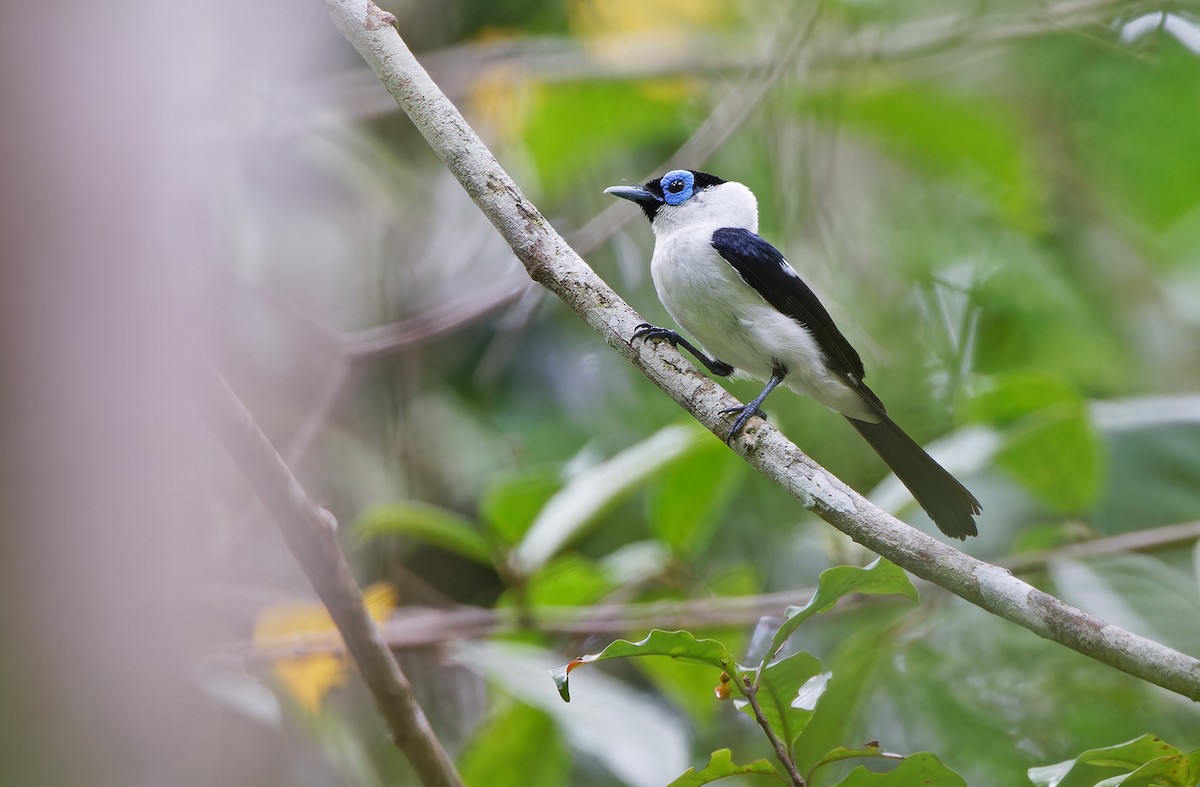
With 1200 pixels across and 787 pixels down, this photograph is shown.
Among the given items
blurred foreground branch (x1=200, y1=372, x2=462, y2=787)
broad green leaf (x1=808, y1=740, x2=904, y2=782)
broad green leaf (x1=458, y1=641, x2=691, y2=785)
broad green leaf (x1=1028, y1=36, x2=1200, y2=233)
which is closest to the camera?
broad green leaf (x1=808, y1=740, x2=904, y2=782)

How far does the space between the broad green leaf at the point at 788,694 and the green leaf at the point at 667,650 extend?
0.10 metres

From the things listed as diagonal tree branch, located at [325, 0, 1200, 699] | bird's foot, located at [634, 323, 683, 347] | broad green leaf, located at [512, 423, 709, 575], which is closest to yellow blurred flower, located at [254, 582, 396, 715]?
broad green leaf, located at [512, 423, 709, 575]

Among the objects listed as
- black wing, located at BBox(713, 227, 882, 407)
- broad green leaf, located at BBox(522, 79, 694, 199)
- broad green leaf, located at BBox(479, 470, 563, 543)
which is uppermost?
broad green leaf, located at BBox(522, 79, 694, 199)

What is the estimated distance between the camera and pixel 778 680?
1.69 meters

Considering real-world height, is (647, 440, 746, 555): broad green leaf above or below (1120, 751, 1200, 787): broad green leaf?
below

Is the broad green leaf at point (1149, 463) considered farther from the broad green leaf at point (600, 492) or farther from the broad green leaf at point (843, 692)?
the broad green leaf at point (600, 492)

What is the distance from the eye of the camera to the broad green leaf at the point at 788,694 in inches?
66.3

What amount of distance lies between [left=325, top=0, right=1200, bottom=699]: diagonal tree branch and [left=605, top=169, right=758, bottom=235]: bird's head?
116 centimetres

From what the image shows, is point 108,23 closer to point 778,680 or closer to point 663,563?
point 778,680

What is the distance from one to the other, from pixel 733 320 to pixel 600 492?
0.61 metres

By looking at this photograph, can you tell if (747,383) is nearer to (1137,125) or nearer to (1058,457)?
(1058,457)

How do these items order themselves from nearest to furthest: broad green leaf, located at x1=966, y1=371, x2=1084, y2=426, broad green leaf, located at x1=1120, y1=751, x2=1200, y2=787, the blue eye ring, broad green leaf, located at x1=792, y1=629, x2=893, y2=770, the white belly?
broad green leaf, located at x1=1120, y1=751, x2=1200, y2=787
broad green leaf, located at x1=792, y1=629, x2=893, y2=770
the white belly
broad green leaf, located at x1=966, y1=371, x2=1084, y2=426
the blue eye ring

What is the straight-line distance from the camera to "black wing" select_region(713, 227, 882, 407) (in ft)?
9.31

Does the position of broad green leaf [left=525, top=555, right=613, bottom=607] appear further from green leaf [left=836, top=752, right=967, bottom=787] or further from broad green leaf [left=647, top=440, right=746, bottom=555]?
green leaf [left=836, top=752, right=967, bottom=787]
